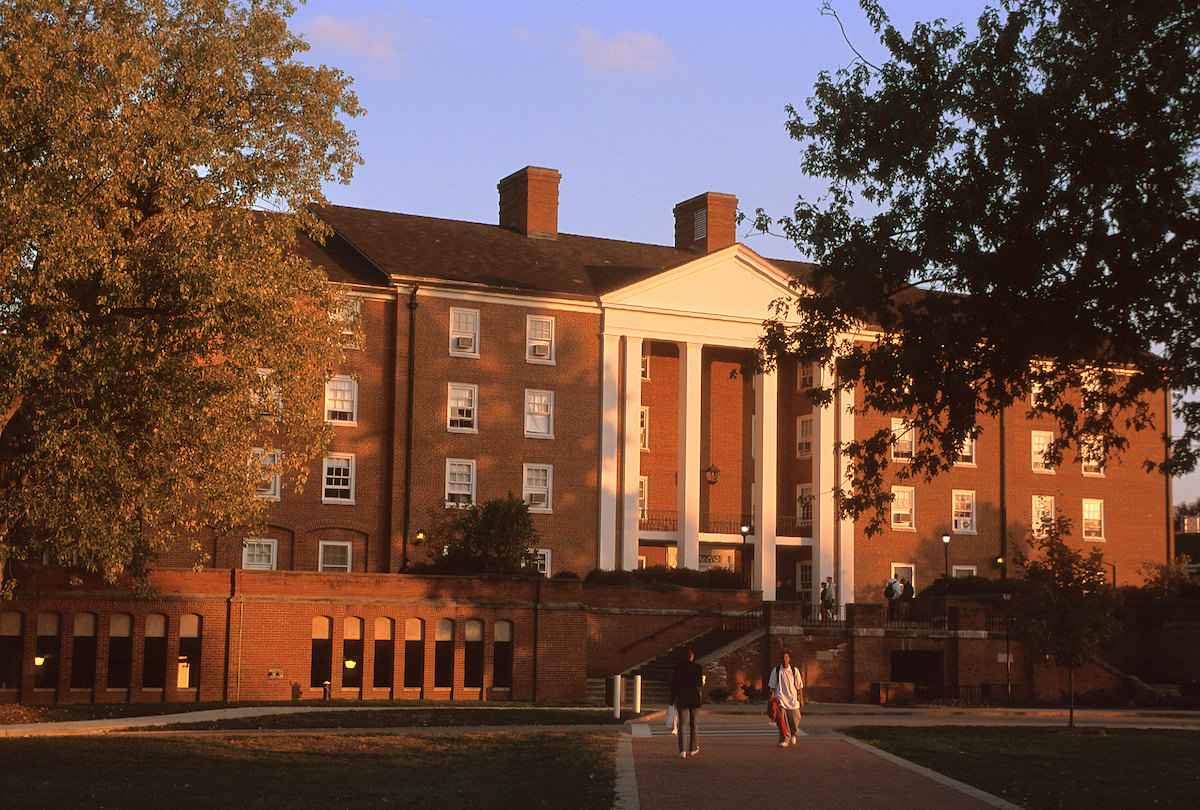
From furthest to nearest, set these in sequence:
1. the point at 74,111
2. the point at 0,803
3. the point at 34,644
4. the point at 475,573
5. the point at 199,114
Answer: the point at 475,573 < the point at 34,644 < the point at 199,114 < the point at 74,111 < the point at 0,803

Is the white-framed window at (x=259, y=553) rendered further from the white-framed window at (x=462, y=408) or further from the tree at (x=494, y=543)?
the tree at (x=494, y=543)

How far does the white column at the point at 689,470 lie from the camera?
48.4 m

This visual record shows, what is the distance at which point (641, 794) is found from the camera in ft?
52.8

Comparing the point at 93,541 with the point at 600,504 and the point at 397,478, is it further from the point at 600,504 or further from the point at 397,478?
the point at 600,504

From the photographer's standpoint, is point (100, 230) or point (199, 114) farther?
point (199, 114)

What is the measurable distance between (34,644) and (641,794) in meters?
20.7

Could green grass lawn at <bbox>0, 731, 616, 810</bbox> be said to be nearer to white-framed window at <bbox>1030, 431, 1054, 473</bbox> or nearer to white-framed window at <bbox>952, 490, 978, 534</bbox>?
white-framed window at <bbox>952, 490, 978, 534</bbox>

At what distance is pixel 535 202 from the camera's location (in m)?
52.9

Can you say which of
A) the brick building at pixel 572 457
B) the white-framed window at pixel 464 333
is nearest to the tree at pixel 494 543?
the brick building at pixel 572 457

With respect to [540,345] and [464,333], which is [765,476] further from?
[464,333]

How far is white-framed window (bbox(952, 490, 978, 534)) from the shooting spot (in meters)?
53.9

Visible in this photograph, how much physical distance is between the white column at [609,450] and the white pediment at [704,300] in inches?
39.5

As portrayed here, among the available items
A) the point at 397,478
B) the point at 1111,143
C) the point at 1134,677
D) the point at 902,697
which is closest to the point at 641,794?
the point at 1111,143

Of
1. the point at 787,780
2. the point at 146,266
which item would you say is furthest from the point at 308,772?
the point at 146,266
